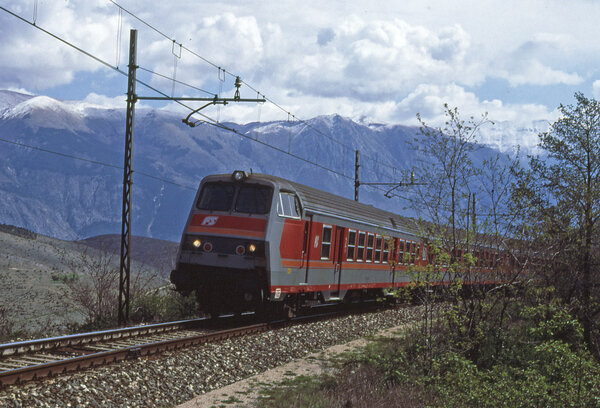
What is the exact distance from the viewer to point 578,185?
48.9 ft

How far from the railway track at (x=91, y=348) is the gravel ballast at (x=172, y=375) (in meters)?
0.20

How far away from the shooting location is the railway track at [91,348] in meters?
9.48

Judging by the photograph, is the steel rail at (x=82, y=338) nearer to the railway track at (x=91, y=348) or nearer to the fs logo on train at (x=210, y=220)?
the railway track at (x=91, y=348)

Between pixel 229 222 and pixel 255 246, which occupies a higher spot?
pixel 229 222

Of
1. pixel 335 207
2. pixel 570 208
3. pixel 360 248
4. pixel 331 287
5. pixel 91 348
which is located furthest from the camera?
pixel 360 248

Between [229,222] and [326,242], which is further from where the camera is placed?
[326,242]

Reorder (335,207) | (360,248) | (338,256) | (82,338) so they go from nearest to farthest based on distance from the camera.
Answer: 1. (82,338)
2. (338,256)
3. (335,207)
4. (360,248)

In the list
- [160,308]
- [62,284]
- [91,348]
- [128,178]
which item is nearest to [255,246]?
[128,178]

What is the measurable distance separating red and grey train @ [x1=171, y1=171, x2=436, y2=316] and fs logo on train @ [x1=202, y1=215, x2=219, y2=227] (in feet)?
0.09

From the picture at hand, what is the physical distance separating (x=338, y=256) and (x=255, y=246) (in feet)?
15.1

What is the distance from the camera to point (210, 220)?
53.1 ft

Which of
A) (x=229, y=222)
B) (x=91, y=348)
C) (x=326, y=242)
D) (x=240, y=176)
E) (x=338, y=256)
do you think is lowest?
(x=91, y=348)

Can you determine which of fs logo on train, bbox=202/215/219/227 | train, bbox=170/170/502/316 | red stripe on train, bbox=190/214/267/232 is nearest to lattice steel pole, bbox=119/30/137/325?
train, bbox=170/170/502/316

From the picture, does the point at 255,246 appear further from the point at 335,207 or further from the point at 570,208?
the point at 570,208
